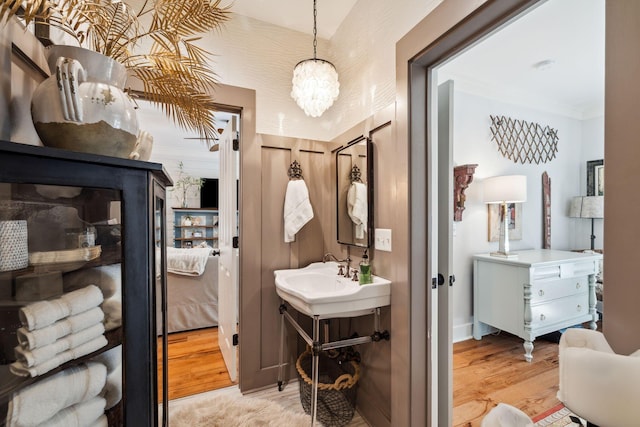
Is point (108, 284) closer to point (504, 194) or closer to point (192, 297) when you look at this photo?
point (192, 297)

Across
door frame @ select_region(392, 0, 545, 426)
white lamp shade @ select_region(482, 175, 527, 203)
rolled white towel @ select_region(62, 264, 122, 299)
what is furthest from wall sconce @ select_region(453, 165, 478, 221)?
rolled white towel @ select_region(62, 264, 122, 299)

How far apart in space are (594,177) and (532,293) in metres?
2.06

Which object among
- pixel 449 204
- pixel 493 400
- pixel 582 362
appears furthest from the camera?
pixel 493 400

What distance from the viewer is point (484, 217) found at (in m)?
3.07

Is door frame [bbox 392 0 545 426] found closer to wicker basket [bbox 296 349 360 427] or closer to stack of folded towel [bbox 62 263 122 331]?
wicker basket [bbox 296 349 360 427]

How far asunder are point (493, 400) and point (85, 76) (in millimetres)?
2808

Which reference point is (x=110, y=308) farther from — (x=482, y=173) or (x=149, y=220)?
(x=482, y=173)

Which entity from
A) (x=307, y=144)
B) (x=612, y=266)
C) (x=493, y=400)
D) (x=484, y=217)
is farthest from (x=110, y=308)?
(x=484, y=217)

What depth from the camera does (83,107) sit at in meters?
0.67

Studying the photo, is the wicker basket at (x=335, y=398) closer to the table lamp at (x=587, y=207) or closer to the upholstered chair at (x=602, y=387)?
the upholstered chair at (x=602, y=387)

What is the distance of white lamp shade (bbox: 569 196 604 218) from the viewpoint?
326cm

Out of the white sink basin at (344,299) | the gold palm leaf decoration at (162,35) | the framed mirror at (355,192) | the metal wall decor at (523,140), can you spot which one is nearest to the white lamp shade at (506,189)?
the metal wall decor at (523,140)

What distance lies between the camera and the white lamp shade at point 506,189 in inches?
108

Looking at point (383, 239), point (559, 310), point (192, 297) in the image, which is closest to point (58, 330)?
point (383, 239)
